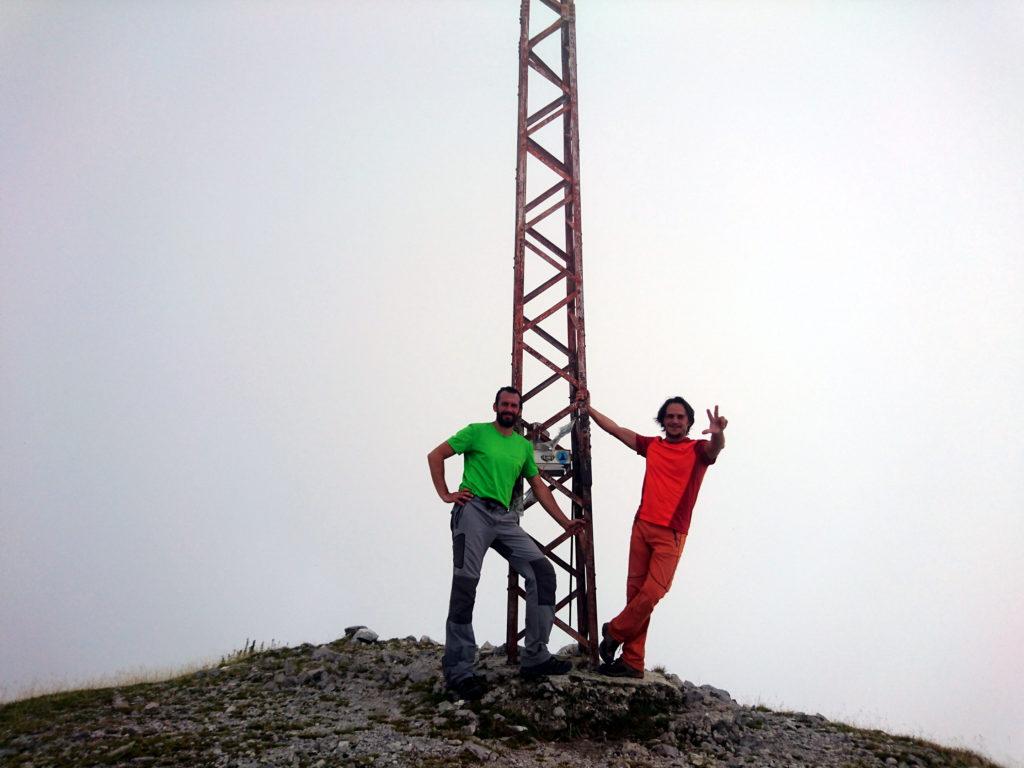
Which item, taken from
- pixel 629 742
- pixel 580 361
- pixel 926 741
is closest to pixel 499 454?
pixel 580 361

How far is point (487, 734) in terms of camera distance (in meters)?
7.24

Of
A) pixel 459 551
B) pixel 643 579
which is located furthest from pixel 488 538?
pixel 643 579

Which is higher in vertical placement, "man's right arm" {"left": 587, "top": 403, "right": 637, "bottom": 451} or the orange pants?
"man's right arm" {"left": 587, "top": 403, "right": 637, "bottom": 451}

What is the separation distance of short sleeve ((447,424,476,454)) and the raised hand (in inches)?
93.4

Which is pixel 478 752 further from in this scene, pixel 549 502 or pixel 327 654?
pixel 327 654

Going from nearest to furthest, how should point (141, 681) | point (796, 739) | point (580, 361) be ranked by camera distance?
point (796, 739), point (580, 361), point (141, 681)

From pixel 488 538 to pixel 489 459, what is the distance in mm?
805

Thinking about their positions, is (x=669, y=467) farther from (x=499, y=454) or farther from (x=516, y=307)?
(x=516, y=307)

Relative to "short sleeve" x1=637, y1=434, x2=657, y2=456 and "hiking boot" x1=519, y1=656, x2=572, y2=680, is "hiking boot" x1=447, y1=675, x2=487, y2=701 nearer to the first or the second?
"hiking boot" x1=519, y1=656, x2=572, y2=680

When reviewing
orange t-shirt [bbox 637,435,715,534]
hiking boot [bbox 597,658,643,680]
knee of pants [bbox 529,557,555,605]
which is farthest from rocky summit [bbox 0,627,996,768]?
orange t-shirt [bbox 637,435,715,534]

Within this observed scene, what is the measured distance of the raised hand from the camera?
7.57 m

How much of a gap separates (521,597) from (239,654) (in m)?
5.09

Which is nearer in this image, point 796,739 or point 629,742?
point 629,742

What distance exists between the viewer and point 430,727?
24.0 feet
